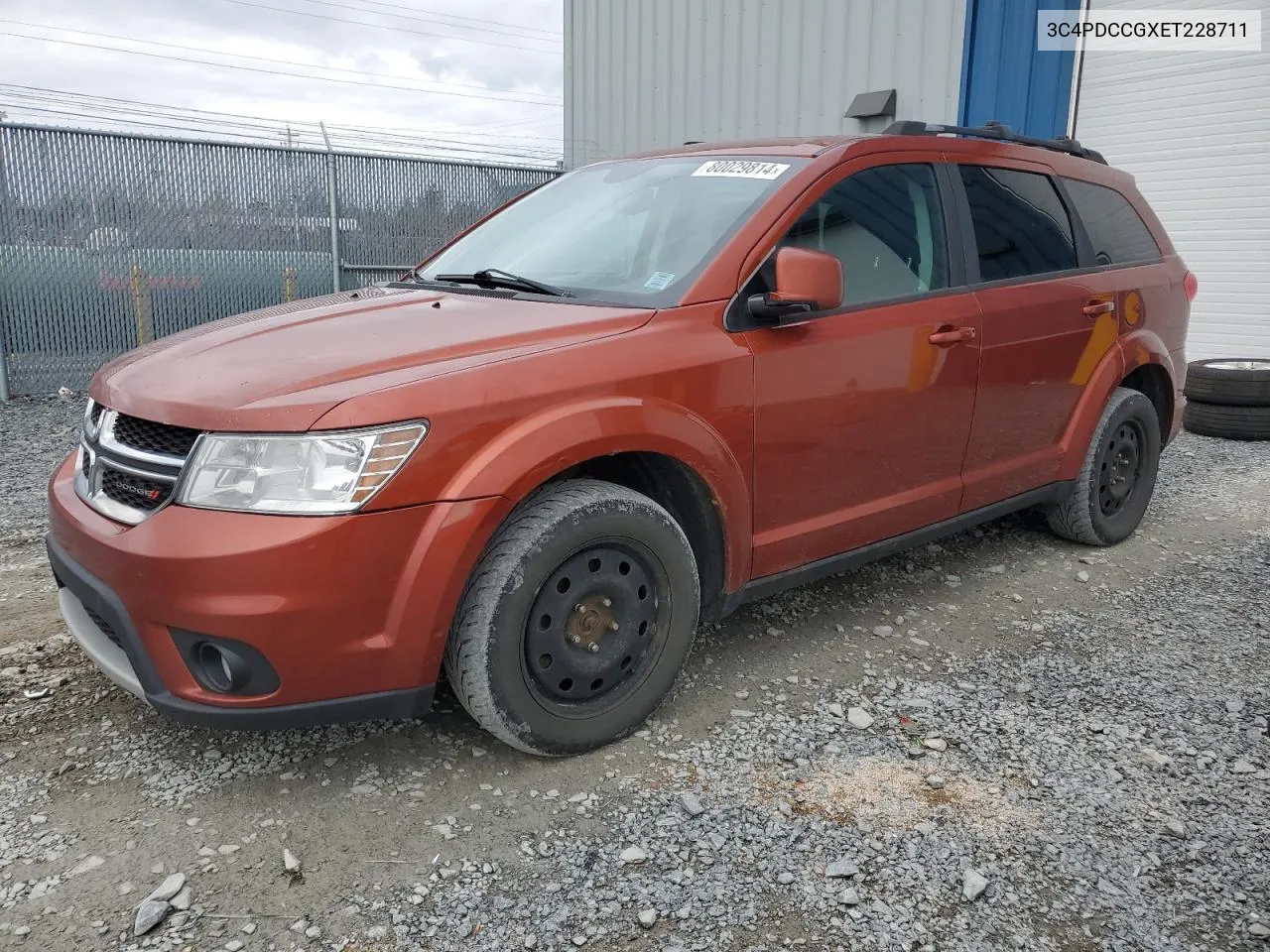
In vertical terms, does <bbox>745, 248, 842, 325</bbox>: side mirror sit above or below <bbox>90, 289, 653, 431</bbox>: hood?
above

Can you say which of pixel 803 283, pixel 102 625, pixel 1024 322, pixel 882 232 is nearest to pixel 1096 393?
pixel 1024 322

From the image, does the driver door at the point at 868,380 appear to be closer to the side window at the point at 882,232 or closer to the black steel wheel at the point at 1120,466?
the side window at the point at 882,232

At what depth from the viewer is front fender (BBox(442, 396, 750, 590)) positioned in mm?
2340

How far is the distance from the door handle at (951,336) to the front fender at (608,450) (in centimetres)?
98

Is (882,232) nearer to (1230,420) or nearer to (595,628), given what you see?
(595,628)

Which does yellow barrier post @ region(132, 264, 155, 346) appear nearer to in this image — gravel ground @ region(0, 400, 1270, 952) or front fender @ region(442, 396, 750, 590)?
gravel ground @ region(0, 400, 1270, 952)

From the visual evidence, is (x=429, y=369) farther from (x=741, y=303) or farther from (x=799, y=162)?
(x=799, y=162)

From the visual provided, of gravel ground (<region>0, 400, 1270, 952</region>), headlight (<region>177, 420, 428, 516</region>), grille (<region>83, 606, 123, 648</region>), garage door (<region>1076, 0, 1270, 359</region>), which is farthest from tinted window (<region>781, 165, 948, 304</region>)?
garage door (<region>1076, 0, 1270, 359</region>)

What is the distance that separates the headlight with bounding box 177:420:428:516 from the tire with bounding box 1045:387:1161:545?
10.7 feet

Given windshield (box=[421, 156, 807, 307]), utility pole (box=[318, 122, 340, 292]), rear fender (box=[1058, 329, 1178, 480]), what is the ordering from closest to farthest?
windshield (box=[421, 156, 807, 307]) < rear fender (box=[1058, 329, 1178, 480]) < utility pole (box=[318, 122, 340, 292])

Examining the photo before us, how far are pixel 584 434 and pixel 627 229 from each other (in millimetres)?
1029

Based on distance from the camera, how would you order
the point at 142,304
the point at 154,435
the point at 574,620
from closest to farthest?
the point at 154,435, the point at 574,620, the point at 142,304

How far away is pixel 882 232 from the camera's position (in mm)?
3348

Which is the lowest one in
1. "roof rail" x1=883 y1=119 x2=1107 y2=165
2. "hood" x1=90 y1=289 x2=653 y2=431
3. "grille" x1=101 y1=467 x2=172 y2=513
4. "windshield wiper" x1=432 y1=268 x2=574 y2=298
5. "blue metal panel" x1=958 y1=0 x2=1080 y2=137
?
"grille" x1=101 y1=467 x2=172 y2=513
